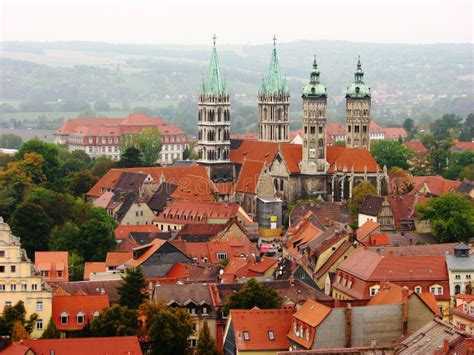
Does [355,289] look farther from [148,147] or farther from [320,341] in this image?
[148,147]

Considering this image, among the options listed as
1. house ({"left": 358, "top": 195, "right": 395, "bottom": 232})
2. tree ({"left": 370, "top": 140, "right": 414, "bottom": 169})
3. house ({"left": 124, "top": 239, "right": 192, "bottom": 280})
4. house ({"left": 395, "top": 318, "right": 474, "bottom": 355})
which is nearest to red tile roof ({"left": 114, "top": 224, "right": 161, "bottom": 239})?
house ({"left": 124, "top": 239, "right": 192, "bottom": 280})

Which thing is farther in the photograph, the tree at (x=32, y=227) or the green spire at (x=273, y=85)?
the green spire at (x=273, y=85)

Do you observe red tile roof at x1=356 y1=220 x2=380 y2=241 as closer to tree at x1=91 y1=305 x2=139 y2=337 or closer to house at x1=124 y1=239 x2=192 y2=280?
house at x1=124 y1=239 x2=192 y2=280

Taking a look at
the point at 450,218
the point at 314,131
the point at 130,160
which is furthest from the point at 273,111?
the point at 450,218

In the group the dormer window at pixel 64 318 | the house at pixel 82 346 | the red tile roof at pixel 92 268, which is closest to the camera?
the house at pixel 82 346

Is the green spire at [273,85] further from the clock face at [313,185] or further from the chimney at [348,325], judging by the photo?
the chimney at [348,325]

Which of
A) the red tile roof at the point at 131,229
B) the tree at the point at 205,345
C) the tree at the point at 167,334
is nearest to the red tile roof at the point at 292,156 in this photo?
the red tile roof at the point at 131,229

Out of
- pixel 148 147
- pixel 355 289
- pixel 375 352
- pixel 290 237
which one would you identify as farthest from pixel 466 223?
pixel 148 147
